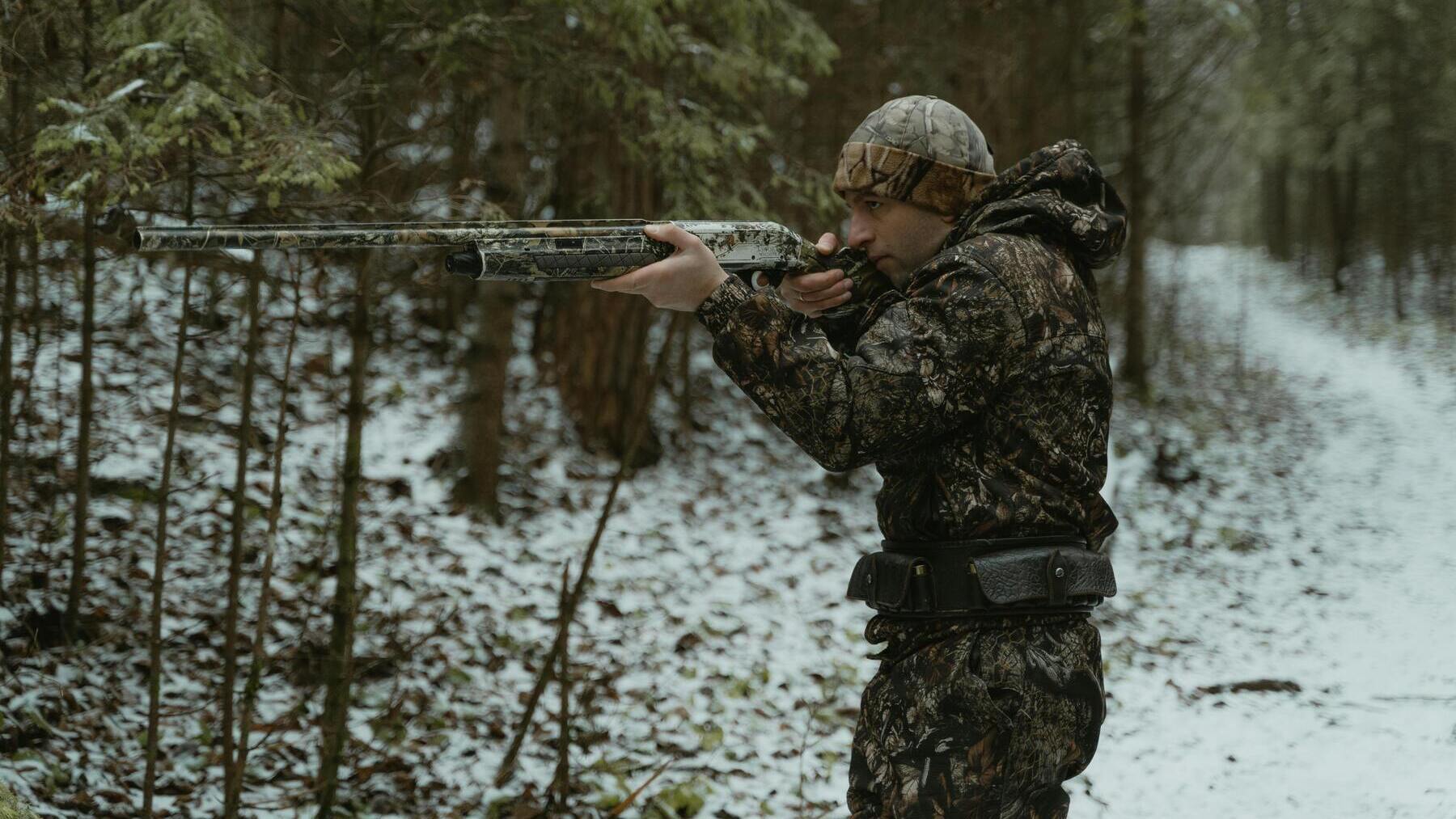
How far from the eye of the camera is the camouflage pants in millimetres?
2590

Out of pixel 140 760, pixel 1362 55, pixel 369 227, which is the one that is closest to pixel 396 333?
pixel 140 760

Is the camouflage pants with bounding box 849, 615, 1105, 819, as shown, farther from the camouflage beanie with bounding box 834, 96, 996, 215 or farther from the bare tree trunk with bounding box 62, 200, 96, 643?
the bare tree trunk with bounding box 62, 200, 96, 643

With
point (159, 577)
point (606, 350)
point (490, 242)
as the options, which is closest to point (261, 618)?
point (159, 577)

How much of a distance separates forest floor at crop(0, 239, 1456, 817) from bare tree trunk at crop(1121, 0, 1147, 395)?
4.25 m

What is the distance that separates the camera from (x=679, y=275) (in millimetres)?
2566

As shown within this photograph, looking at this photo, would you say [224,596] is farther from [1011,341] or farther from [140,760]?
[1011,341]

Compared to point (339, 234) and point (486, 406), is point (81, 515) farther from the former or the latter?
point (339, 234)

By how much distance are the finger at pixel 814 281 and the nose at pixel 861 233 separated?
81 mm

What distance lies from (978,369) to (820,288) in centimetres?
61

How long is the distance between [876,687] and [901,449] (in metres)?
0.66

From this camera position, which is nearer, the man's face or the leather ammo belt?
the leather ammo belt

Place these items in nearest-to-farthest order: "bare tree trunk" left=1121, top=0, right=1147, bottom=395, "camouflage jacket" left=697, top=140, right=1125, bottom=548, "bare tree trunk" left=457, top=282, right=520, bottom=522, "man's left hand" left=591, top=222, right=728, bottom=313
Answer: "camouflage jacket" left=697, top=140, right=1125, bottom=548 < "man's left hand" left=591, top=222, right=728, bottom=313 < "bare tree trunk" left=457, top=282, right=520, bottom=522 < "bare tree trunk" left=1121, top=0, right=1147, bottom=395

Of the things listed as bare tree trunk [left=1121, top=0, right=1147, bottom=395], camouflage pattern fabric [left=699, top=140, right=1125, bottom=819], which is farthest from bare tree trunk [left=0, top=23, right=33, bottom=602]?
bare tree trunk [left=1121, top=0, right=1147, bottom=395]

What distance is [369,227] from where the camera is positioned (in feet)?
9.01
